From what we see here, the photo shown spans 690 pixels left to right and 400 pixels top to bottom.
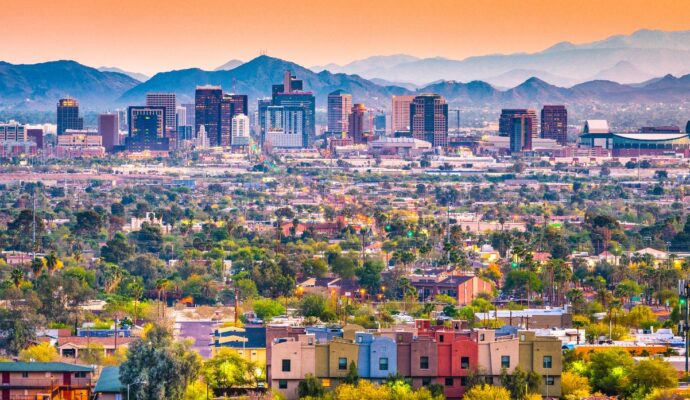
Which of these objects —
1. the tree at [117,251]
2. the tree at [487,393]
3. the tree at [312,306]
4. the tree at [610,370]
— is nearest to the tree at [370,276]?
the tree at [312,306]

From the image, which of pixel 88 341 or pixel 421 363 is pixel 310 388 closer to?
pixel 421 363

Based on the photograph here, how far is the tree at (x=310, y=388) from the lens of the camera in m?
40.1

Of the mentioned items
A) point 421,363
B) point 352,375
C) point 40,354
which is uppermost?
point 421,363

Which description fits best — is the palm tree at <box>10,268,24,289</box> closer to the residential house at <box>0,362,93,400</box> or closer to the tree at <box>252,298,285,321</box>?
the tree at <box>252,298,285,321</box>

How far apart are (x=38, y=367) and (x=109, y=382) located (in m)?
1.83

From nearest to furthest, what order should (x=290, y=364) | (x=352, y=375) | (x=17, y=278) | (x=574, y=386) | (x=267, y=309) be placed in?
(x=352, y=375) → (x=290, y=364) → (x=574, y=386) → (x=267, y=309) → (x=17, y=278)

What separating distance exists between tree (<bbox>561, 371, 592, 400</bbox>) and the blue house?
146 inches

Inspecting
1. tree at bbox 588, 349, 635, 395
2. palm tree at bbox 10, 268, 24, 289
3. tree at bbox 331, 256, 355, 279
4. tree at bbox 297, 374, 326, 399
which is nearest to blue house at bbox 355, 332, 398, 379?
tree at bbox 297, 374, 326, 399

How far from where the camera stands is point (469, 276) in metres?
75.0

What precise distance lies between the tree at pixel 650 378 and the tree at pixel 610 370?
15.2 inches

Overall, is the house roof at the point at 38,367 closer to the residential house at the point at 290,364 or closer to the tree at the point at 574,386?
the residential house at the point at 290,364

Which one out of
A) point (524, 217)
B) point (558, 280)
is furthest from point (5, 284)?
point (524, 217)

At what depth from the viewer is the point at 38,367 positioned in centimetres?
4122

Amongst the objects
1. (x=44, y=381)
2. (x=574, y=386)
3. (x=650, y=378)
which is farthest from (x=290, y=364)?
(x=650, y=378)
